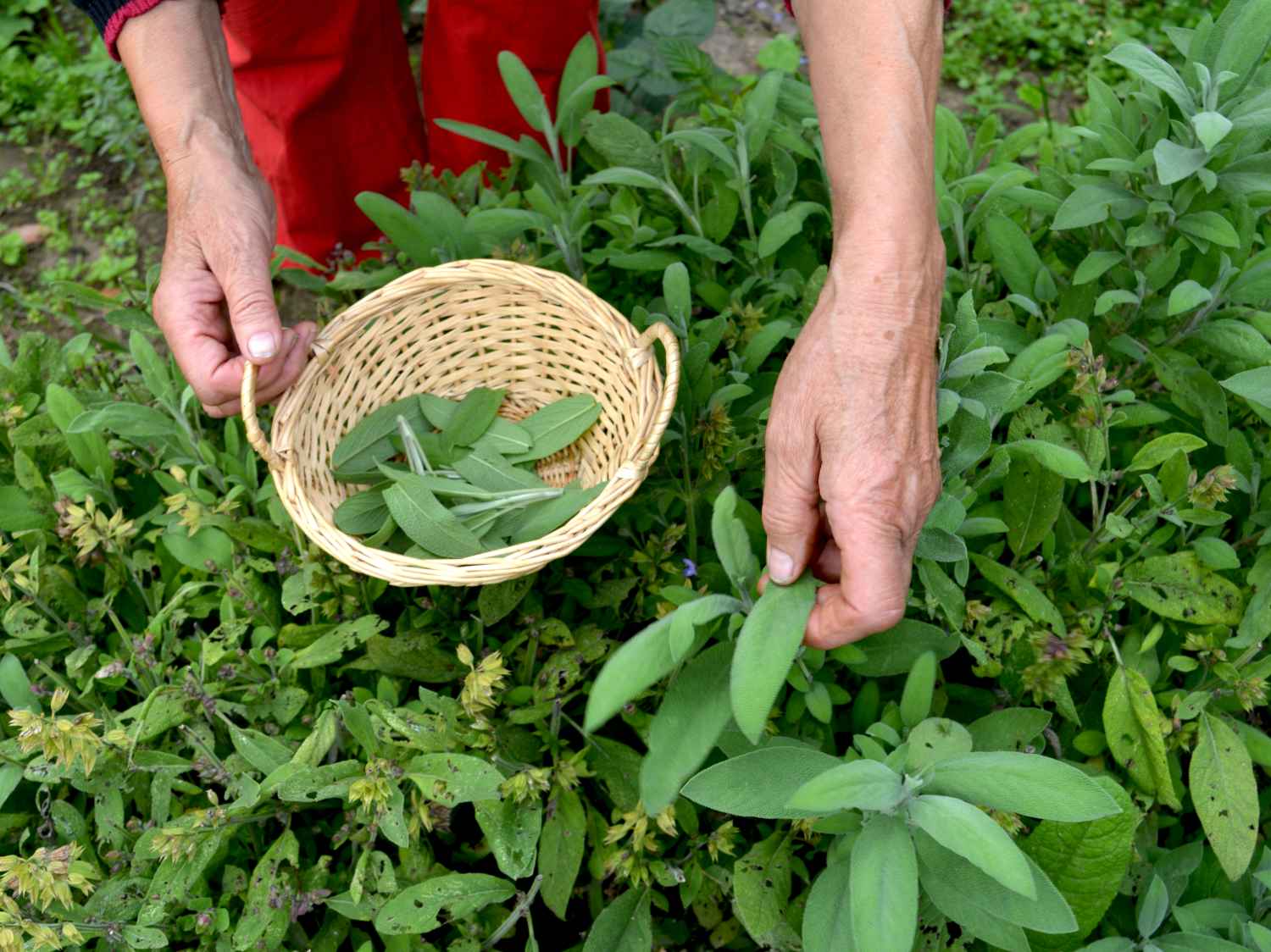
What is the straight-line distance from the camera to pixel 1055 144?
2.77 metres

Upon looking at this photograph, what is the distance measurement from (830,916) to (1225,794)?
73 cm

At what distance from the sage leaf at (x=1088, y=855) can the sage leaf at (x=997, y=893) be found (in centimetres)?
22

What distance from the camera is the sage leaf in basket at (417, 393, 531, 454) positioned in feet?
6.77

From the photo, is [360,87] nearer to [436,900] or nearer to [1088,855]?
[436,900]

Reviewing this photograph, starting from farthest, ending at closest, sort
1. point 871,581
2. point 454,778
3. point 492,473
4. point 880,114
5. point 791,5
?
point 492,473 < point 791,5 < point 454,778 < point 880,114 < point 871,581

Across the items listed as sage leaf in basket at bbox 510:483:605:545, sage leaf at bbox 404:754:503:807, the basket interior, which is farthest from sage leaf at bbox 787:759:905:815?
the basket interior

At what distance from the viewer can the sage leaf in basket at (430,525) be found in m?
1.78

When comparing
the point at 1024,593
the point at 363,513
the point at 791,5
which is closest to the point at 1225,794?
the point at 1024,593

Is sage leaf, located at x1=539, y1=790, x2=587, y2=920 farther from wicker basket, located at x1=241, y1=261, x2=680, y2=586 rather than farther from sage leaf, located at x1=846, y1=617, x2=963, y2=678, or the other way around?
sage leaf, located at x1=846, y1=617, x2=963, y2=678

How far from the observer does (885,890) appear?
1.18 metres

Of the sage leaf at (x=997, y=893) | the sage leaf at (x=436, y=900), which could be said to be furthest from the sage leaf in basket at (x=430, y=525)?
the sage leaf at (x=997, y=893)

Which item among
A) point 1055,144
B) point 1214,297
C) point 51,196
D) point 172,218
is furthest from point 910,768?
point 51,196

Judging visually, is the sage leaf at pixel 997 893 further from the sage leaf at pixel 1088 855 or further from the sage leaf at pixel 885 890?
the sage leaf at pixel 1088 855

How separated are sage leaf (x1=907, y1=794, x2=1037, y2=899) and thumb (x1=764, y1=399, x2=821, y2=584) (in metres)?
0.33
